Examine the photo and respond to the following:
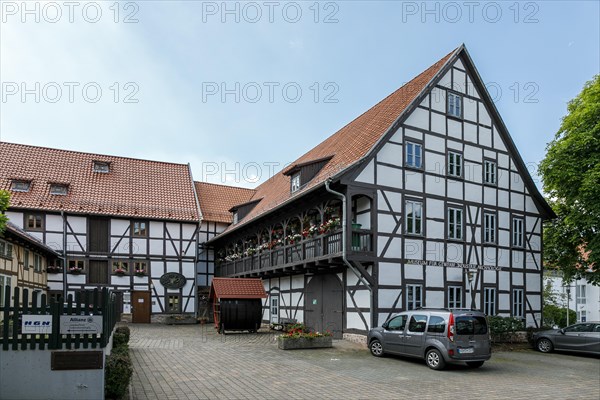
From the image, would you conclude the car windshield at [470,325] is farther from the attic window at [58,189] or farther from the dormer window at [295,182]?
the attic window at [58,189]

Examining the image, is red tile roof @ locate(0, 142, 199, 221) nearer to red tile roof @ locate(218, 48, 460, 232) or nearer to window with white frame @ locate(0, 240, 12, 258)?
window with white frame @ locate(0, 240, 12, 258)

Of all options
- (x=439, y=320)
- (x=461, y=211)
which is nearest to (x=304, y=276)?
(x=461, y=211)

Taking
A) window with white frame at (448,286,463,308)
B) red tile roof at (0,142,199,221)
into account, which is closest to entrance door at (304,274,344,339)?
window with white frame at (448,286,463,308)

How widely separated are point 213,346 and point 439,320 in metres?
8.14

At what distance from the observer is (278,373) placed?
41.9 ft

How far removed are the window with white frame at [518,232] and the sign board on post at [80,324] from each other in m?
20.1

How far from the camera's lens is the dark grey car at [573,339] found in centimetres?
1853

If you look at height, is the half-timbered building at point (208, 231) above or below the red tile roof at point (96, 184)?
below

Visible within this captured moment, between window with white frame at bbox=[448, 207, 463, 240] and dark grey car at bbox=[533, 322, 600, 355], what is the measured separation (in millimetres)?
4925

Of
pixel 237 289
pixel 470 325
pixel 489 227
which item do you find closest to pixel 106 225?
pixel 237 289

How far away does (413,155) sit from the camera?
2094 centimetres

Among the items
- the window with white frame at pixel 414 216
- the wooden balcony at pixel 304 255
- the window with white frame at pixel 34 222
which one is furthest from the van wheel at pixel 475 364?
the window with white frame at pixel 34 222

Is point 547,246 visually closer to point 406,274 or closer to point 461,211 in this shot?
point 461,211

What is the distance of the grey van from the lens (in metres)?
13.8
